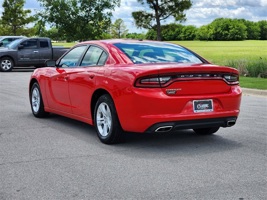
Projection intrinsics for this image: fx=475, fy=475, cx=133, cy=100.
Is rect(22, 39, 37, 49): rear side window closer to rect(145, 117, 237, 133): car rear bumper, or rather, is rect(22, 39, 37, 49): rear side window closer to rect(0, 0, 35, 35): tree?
rect(145, 117, 237, 133): car rear bumper

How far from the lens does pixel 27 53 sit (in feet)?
82.3

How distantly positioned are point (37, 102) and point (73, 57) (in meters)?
1.57

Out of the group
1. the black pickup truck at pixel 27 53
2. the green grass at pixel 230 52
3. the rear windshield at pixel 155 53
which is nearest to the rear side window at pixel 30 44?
the black pickup truck at pixel 27 53

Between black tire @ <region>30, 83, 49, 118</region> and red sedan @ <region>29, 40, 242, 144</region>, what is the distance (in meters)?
1.29

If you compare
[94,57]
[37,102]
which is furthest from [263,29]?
[94,57]

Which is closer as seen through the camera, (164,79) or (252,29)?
(164,79)

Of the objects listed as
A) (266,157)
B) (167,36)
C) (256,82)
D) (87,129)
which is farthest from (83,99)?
(167,36)

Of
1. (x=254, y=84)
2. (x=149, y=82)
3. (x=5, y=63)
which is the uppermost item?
(x=149, y=82)

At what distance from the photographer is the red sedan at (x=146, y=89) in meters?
6.00

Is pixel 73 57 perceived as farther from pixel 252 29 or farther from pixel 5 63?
pixel 252 29

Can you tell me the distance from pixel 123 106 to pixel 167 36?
91962mm

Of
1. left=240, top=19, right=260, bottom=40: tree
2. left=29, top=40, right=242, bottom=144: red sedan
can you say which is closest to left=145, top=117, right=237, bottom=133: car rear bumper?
left=29, top=40, right=242, bottom=144: red sedan

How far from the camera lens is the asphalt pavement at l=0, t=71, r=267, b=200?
14.8 ft

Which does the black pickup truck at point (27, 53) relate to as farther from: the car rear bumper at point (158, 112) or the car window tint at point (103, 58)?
the car rear bumper at point (158, 112)
